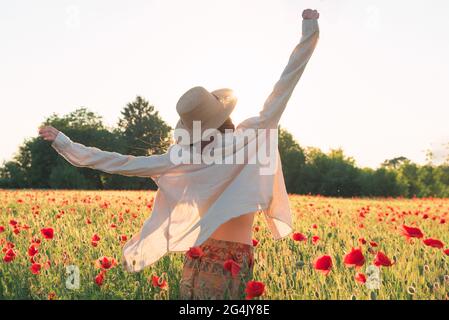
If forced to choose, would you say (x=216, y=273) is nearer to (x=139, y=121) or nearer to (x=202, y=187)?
(x=202, y=187)

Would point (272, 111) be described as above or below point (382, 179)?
below

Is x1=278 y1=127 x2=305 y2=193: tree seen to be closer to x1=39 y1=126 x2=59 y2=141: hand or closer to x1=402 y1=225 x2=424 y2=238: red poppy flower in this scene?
x1=402 y1=225 x2=424 y2=238: red poppy flower

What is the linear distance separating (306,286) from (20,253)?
2.88 m

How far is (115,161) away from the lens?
355 cm

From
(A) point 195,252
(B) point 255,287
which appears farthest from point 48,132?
(B) point 255,287

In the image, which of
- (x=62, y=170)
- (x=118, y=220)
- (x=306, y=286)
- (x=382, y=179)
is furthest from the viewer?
(x=62, y=170)

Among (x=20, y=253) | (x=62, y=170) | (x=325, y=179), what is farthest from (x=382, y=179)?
(x=20, y=253)

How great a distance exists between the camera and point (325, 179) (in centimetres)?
3716

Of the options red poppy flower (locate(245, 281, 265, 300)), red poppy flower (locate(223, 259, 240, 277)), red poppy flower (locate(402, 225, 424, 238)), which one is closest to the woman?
red poppy flower (locate(223, 259, 240, 277))

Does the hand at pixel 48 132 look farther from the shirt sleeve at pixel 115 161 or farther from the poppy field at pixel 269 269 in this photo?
the poppy field at pixel 269 269

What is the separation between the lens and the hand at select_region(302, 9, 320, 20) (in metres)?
3.27

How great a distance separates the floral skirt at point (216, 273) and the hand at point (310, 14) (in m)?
1.45

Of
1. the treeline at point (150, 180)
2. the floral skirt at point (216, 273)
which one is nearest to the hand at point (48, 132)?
the floral skirt at point (216, 273)
